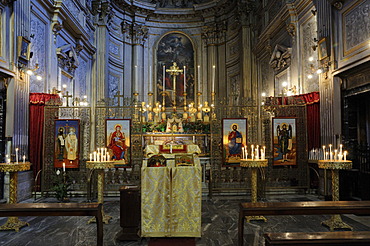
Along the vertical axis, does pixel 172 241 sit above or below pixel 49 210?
below

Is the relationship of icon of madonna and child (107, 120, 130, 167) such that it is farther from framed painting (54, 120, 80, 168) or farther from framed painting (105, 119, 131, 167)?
framed painting (54, 120, 80, 168)

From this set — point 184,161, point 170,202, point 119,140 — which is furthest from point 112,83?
point 170,202

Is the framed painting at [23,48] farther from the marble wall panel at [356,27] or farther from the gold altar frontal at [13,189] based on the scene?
the marble wall panel at [356,27]

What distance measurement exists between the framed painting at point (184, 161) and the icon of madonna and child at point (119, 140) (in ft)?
14.5

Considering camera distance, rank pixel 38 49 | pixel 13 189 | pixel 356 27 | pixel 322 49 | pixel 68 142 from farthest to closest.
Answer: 1. pixel 38 49
2. pixel 68 142
3. pixel 322 49
4. pixel 356 27
5. pixel 13 189

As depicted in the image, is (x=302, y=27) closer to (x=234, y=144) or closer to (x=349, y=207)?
(x=234, y=144)

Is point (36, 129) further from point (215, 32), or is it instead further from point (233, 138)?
point (215, 32)

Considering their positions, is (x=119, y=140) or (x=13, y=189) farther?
(x=119, y=140)

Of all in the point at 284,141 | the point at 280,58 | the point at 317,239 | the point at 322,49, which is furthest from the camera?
the point at 280,58

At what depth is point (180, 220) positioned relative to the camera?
4891 millimetres

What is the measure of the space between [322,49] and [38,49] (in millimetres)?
8858

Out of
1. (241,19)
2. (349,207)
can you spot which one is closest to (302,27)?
(241,19)

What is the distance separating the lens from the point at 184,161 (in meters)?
5.11

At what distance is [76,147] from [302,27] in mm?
8579
